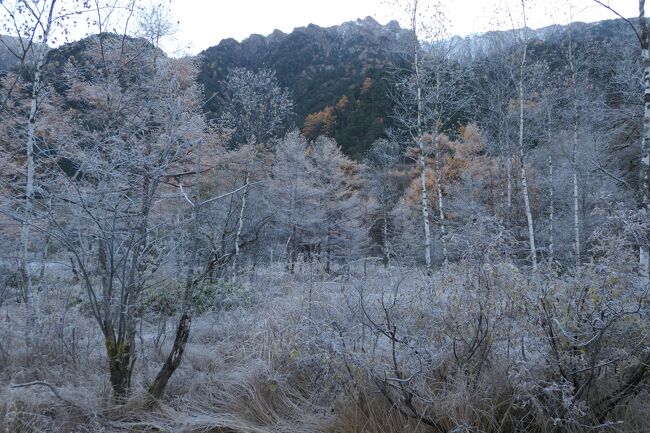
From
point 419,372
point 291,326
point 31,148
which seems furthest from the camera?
point 31,148

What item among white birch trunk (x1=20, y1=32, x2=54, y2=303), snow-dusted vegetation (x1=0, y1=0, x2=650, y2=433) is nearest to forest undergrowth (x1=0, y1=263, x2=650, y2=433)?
snow-dusted vegetation (x1=0, y1=0, x2=650, y2=433)

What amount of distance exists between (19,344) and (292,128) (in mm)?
24965

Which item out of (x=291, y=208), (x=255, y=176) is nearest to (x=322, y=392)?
(x=255, y=176)

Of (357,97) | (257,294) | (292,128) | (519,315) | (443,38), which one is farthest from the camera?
(357,97)

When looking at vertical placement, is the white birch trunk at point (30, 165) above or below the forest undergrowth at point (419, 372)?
above

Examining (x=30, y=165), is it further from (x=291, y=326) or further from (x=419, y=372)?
(x=419, y=372)

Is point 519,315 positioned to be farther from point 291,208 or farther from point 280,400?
point 291,208

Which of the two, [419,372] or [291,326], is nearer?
[419,372]

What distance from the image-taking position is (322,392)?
351cm

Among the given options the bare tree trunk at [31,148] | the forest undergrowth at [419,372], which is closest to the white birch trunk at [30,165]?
the bare tree trunk at [31,148]

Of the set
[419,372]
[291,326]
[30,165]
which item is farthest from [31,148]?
[419,372]

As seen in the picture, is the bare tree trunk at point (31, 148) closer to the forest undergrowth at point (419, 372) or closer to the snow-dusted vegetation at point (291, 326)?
the snow-dusted vegetation at point (291, 326)

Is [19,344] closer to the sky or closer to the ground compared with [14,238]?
closer to the ground

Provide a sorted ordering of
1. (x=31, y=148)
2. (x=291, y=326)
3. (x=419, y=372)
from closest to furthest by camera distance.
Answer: (x=419, y=372) < (x=291, y=326) < (x=31, y=148)
